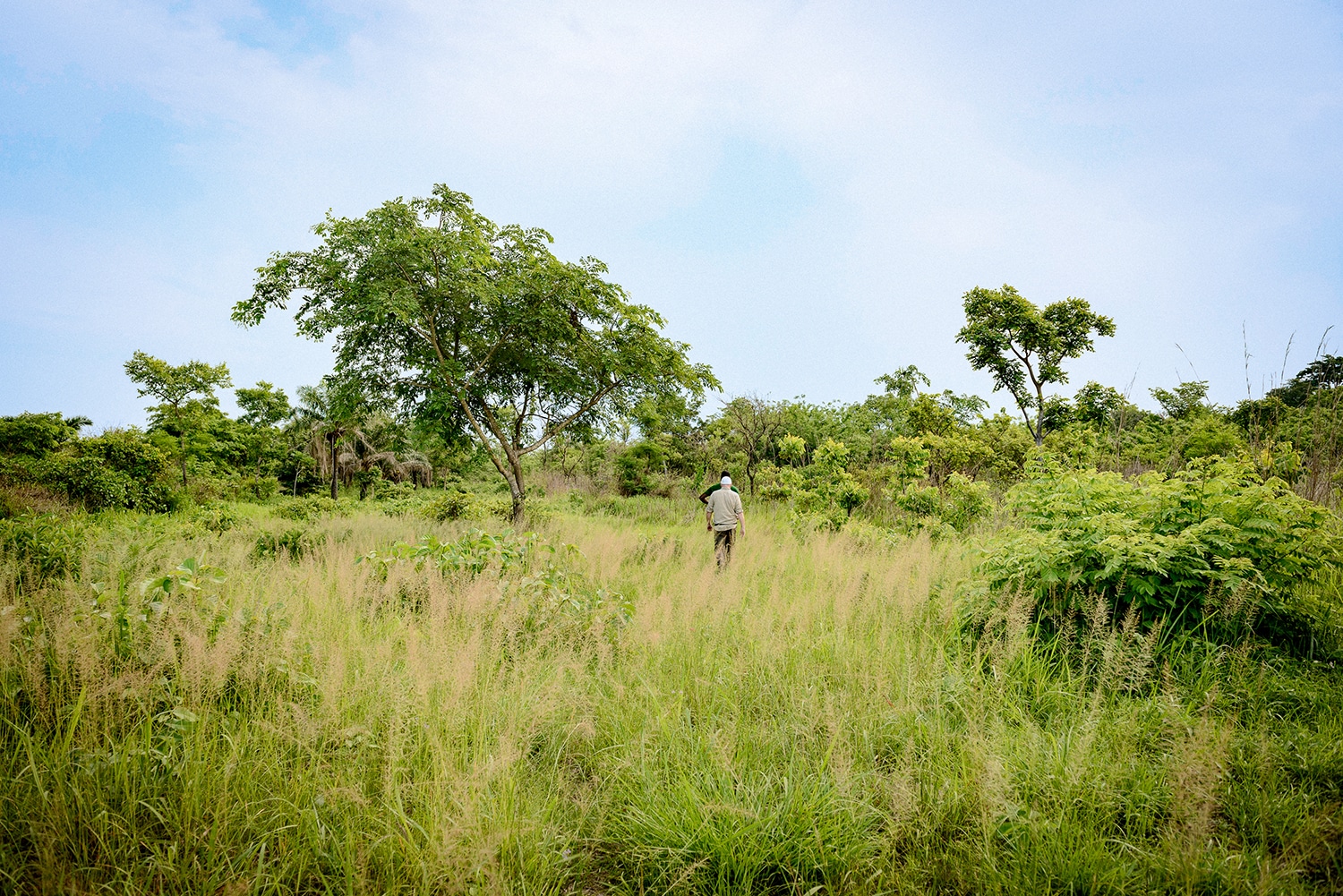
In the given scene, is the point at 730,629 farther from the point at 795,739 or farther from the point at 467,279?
the point at 467,279

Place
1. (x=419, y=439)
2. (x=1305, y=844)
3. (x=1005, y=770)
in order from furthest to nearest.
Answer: (x=419, y=439), (x=1005, y=770), (x=1305, y=844)

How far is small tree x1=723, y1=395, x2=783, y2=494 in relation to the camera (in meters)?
20.7

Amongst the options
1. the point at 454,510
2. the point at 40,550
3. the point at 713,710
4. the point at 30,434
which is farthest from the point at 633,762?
the point at 30,434

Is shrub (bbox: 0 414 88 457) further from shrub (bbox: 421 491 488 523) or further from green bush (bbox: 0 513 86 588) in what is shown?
green bush (bbox: 0 513 86 588)

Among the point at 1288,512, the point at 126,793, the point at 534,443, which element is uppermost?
the point at 534,443

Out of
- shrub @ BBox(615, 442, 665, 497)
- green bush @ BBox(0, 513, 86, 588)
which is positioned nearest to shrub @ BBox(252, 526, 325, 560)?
green bush @ BBox(0, 513, 86, 588)

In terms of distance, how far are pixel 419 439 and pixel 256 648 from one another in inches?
432

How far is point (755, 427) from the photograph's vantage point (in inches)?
824

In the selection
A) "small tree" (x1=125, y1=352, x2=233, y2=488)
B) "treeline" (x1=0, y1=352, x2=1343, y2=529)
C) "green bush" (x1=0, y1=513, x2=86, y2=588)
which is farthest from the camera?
"small tree" (x1=125, y1=352, x2=233, y2=488)

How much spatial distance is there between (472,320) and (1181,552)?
13.3 metres

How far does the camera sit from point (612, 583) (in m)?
7.10

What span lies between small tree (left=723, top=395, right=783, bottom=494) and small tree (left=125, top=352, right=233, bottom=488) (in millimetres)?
32884

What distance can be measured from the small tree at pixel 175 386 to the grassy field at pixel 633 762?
37.7 meters

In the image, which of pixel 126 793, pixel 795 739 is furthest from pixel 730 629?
pixel 126 793
